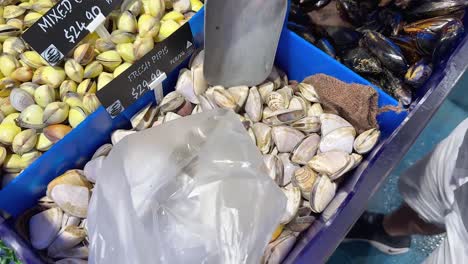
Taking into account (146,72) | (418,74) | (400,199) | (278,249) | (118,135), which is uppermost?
(146,72)

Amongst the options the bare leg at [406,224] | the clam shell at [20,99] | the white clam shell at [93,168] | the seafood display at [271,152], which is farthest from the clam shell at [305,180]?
the clam shell at [20,99]

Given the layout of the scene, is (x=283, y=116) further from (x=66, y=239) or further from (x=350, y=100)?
(x=66, y=239)

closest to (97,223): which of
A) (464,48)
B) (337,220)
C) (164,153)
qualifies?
(164,153)

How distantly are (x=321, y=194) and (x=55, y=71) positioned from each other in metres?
0.70

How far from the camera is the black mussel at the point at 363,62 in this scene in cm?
109

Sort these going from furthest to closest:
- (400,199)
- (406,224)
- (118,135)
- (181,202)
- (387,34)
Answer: (400,199)
(406,224)
(387,34)
(118,135)
(181,202)

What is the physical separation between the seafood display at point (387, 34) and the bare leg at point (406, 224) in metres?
0.43

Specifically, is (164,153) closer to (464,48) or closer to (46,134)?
(46,134)

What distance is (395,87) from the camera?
1.07 meters

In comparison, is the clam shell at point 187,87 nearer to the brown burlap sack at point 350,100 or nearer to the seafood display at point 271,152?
the seafood display at point 271,152

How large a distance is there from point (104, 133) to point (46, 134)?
0.13 meters

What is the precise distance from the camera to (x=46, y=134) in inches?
36.9

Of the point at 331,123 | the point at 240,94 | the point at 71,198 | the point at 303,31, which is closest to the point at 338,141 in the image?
the point at 331,123

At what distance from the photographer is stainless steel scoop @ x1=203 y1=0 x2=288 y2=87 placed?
883 mm
